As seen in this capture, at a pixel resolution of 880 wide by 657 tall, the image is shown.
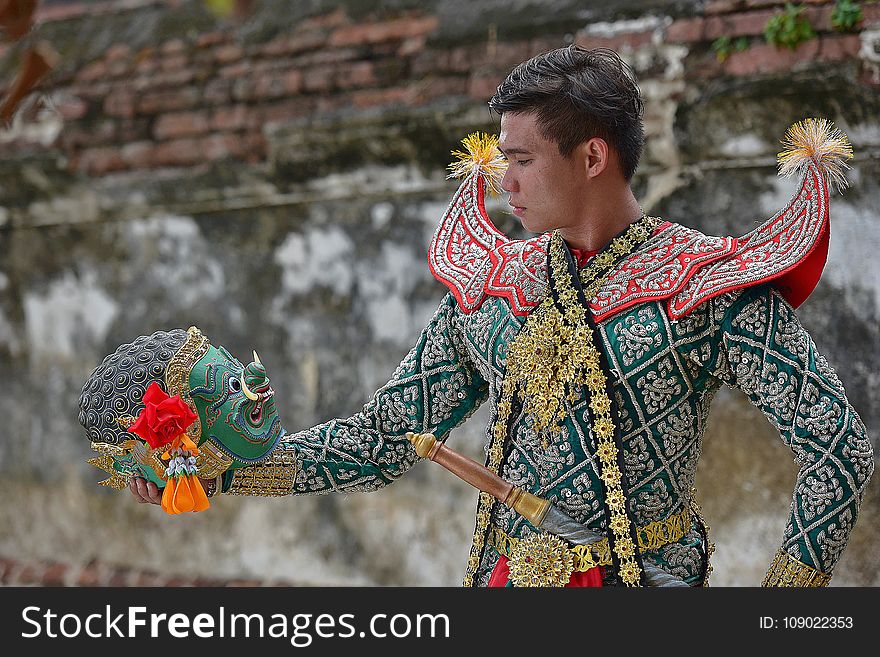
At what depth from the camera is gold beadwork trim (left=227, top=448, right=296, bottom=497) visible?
2.74m

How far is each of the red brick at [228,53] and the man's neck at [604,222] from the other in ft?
10.3

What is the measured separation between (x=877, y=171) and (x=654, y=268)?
1717mm

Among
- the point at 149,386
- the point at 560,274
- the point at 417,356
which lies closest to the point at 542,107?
the point at 560,274

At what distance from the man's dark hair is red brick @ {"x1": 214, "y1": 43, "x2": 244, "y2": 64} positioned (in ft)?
10.2

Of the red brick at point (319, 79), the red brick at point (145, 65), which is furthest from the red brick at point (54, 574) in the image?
the red brick at point (319, 79)

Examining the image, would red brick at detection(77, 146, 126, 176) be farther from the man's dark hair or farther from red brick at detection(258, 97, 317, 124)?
the man's dark hair

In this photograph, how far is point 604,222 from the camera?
263 centimetres

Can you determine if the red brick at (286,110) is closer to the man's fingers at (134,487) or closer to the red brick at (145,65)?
the red brick at (145,65)

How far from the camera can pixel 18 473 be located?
6.04m

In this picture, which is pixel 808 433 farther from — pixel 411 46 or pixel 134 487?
pixel 411 46

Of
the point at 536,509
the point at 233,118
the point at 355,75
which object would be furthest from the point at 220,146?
the point at 536,509

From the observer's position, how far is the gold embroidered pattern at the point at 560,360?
8.28 feet

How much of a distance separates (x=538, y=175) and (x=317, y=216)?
277 centimetres

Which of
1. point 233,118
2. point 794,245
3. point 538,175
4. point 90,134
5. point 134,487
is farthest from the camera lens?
point 90,134
